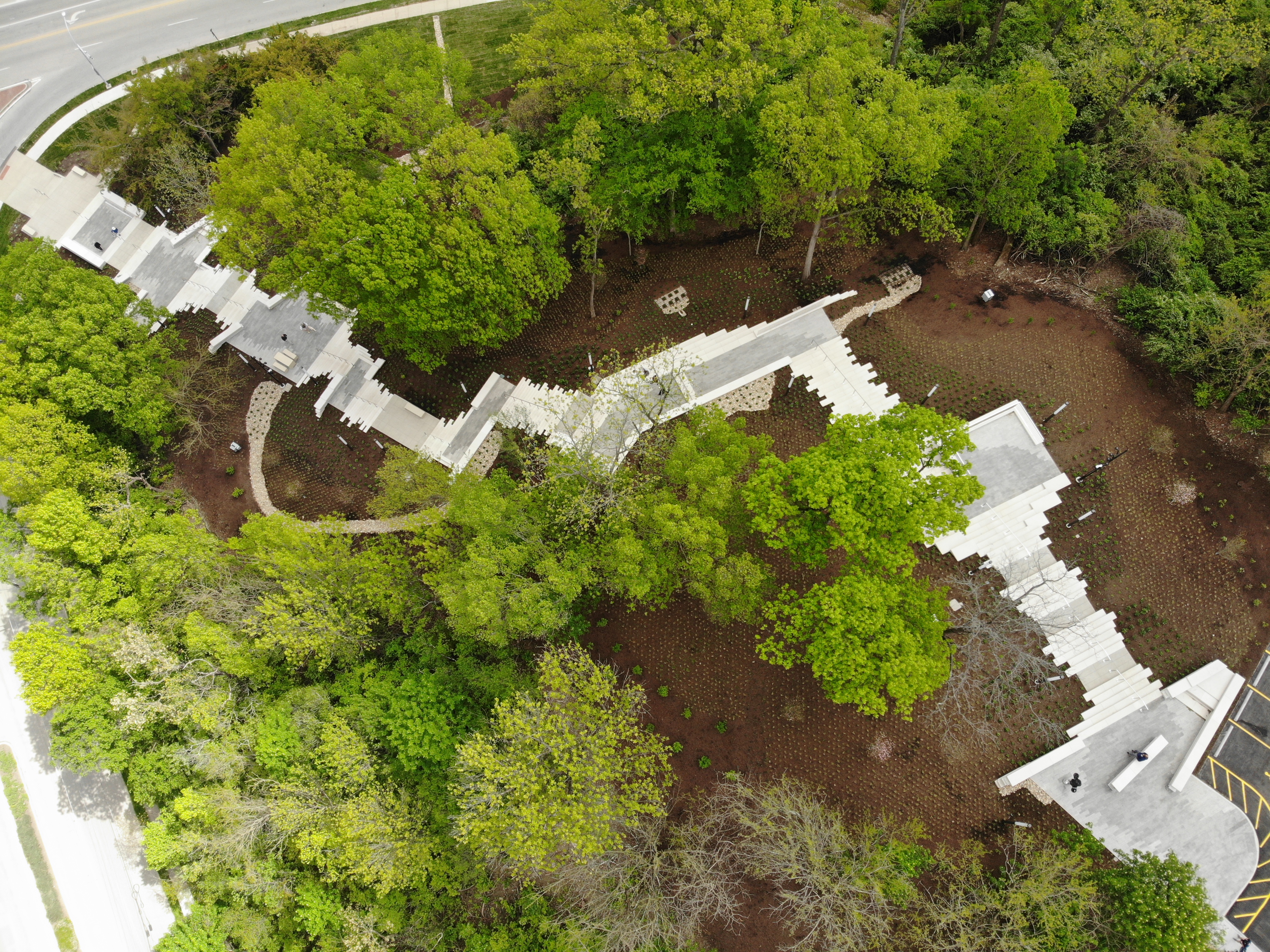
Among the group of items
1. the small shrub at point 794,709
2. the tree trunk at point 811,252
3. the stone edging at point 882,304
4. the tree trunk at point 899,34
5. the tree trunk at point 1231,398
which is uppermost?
the tree trunk at point 899,34

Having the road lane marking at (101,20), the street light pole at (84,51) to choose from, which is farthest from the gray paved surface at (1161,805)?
the road lane marking at (101,20)

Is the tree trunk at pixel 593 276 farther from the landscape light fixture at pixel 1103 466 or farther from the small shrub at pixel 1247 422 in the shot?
the small shrub at pixel 1247 422

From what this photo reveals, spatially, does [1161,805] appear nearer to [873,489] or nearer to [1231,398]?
[1231,398]

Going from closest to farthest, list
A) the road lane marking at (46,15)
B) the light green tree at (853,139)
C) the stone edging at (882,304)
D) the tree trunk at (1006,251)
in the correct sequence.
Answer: the light green tree at (853,139), the tree trunk at (1006,251), the stone edging at (882,304), the road lane marking at (46,15)

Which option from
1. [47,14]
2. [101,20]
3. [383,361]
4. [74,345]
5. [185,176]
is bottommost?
[383,361]

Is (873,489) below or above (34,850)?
above

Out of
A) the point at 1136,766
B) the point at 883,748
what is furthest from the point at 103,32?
the point at 1136,766

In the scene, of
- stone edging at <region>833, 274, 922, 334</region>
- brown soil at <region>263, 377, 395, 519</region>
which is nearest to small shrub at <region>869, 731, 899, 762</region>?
stone edging at <region>833, 274, 922, 334</region>
